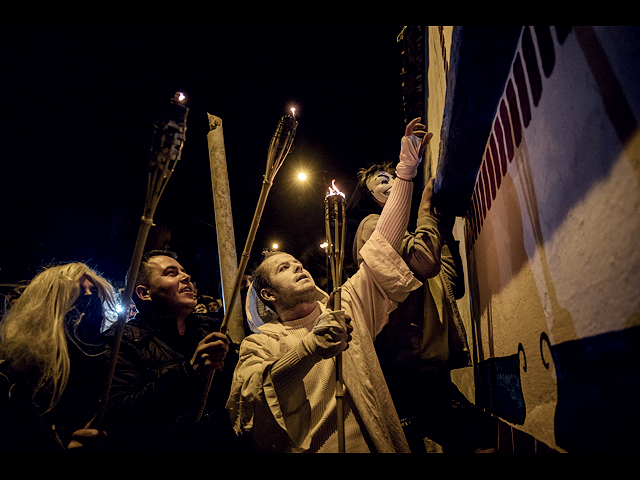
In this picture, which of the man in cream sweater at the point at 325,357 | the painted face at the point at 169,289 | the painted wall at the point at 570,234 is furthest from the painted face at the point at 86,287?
the painted wall at the point at 570,234

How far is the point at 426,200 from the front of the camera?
319 centimetres

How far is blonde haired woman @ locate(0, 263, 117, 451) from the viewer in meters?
2.40

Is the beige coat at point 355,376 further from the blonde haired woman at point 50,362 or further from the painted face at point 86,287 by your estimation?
the painted face at point 86,287

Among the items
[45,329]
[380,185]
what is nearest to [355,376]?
A: [380,185]

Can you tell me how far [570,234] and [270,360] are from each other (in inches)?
76.5

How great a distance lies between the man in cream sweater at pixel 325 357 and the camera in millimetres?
2373

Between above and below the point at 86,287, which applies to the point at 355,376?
below

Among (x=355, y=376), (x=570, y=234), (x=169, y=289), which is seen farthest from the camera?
(x=169, y=289)

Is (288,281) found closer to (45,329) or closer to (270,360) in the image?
(270,360)

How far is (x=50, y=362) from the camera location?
2.54 meters

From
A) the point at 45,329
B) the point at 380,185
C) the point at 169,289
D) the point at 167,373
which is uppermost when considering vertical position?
the point at 380,185

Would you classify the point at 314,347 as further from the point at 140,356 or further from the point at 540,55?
the point at 540,55

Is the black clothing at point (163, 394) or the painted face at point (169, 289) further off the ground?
the painted face at point (169, 289)

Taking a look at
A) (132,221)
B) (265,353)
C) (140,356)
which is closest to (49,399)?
(140,356)
